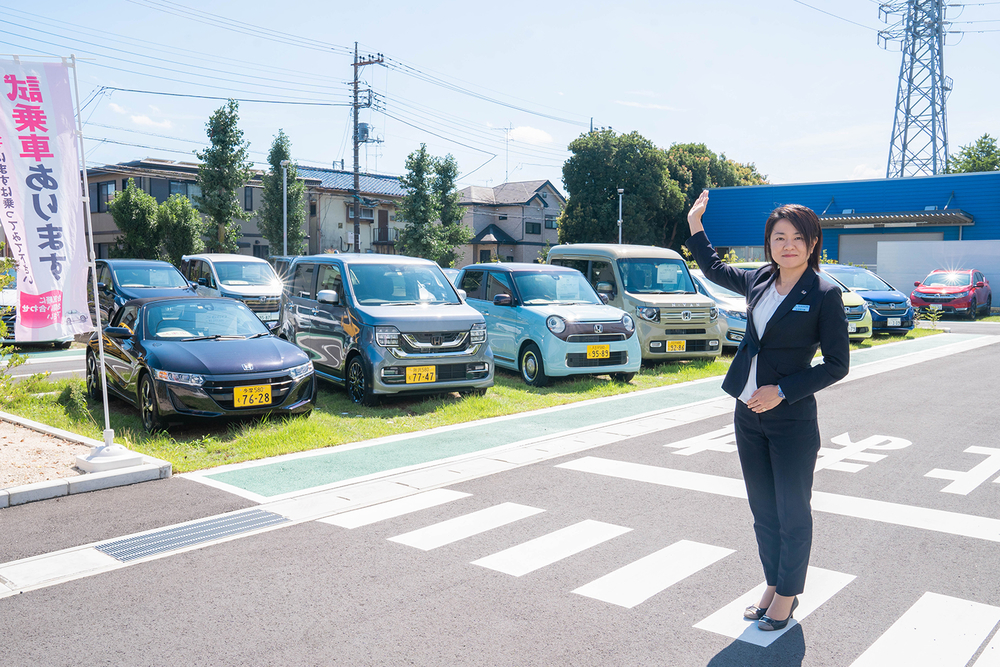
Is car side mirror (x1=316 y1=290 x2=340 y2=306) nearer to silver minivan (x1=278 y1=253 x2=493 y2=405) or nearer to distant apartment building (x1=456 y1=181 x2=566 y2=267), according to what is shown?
silver minivan (x1=278 y1=253 x2=493 y2=405)

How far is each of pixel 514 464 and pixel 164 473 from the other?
115 inches

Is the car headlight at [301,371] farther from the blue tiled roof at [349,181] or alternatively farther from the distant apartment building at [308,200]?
the blue tiled roof at [349,181]

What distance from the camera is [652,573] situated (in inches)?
173

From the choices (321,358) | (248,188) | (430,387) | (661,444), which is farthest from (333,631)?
(248,188)

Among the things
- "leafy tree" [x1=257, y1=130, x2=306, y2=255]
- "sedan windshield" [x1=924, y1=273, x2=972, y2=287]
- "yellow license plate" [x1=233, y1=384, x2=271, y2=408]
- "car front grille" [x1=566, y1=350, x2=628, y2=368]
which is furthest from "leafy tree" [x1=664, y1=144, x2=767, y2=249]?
"yellow license plate" [x1=233, y1=384, x2=271, y2=408]

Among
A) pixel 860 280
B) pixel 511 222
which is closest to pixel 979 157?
pixel 511 222

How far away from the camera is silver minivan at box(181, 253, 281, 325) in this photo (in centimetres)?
1805

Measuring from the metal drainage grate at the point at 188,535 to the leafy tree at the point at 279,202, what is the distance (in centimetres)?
4001

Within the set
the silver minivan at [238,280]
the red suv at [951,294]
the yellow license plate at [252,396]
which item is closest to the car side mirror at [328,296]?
the yellow license plate at [252,396]

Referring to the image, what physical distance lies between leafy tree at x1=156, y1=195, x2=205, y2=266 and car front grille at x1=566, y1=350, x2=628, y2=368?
1223 inches

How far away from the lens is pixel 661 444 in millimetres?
7781

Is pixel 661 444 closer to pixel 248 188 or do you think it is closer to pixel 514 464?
pixel 514 464

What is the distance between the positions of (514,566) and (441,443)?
10.7ft

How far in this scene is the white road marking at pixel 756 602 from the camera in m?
3.69
